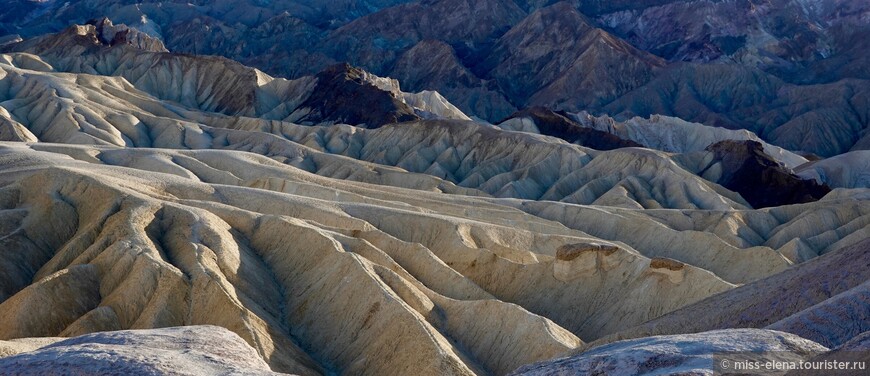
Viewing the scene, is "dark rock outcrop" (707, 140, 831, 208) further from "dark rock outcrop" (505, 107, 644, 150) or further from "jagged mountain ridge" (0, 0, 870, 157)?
"jagged mountain ridge" (0, 0, 870, 157)

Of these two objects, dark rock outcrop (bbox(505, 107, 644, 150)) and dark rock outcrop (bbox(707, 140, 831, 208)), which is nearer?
dark rock outcrop (bbox(707, 140, 831, 208))

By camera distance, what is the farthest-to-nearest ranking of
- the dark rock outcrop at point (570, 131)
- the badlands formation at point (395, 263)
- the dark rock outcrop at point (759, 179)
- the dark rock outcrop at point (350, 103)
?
1. the dark rock outcrop at point (350, 103)
2. the dark rock outcrop at point (570, 131)
3. the dark rock outcrop at point (759, 179)
4. the badlands formation at point (395, 263)

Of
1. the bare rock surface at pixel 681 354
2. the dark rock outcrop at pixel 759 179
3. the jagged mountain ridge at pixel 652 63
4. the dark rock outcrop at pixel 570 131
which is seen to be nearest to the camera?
the bare rock surface at pixel 681 354

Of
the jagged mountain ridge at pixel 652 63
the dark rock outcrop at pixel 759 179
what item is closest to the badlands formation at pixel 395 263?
the dark rock outcrop at pixel 759 179

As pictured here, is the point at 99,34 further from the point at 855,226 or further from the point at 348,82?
the point at 855,226

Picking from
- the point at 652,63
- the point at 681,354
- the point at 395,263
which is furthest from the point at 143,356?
the point at 652,63

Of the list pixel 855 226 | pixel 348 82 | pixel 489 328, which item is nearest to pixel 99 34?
pixel 348 82

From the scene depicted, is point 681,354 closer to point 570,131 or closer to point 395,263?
point 395,263

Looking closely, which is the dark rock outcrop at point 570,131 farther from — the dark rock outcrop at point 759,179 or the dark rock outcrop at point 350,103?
the dark rock outcrop at point 350,103

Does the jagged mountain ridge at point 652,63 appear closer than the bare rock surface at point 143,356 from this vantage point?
No

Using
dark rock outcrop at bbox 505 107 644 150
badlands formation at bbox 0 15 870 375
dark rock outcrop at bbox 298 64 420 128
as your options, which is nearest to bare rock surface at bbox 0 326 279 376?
badlands formation at bbox 0 15 870 375
